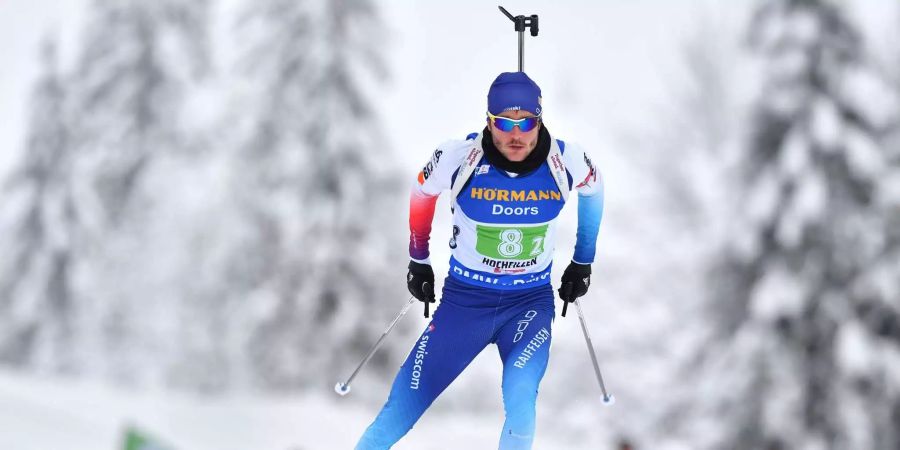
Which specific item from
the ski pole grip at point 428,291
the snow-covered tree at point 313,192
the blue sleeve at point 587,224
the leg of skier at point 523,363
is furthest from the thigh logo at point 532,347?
the snow-covered tree at point 313,192

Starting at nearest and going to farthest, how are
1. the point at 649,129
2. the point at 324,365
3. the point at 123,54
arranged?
the point at 324,365 → the point at 123,54 → the point at 649,129

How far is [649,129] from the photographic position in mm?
36031

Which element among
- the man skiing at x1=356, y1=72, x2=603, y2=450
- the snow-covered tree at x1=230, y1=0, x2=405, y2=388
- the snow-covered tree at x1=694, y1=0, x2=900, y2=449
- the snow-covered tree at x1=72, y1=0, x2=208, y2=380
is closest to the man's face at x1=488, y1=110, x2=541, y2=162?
the man skiing at x1=356, y1=72, x2=603, y2=450

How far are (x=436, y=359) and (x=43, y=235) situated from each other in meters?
29.1

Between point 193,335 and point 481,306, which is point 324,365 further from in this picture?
point 481,306

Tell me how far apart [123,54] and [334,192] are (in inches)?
431

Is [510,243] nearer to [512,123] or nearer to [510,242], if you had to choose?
[510,242]

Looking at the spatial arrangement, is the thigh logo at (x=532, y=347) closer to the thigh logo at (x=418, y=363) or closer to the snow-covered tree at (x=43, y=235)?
the thigh logo at (x=418, y=363)

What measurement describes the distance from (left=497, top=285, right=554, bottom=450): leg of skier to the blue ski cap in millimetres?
1242

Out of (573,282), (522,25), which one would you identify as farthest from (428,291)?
(522,25)

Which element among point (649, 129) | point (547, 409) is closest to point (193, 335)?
point (547, 409)

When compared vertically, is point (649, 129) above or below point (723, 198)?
above

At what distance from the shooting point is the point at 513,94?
15.8ft

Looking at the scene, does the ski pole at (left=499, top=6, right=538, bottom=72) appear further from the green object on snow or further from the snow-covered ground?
the snow-covered ground
